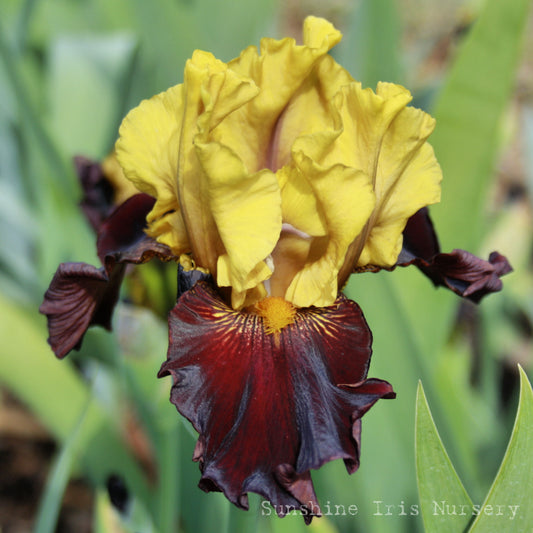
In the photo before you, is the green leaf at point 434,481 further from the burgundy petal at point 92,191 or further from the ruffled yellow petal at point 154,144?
the burgundy petal at point 92,191

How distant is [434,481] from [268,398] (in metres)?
0.20

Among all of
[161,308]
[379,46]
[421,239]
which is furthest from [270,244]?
[379,46]

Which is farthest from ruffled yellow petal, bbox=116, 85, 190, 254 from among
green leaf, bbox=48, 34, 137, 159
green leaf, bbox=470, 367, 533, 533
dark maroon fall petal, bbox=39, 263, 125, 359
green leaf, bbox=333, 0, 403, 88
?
green leaf, bbox=48, 34, 137, 159

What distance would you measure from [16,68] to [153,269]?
0.46 meters

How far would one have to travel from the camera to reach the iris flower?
0.58 m

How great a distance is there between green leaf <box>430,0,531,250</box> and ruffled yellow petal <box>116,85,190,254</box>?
59 centimetres

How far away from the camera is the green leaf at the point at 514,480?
2.01ft

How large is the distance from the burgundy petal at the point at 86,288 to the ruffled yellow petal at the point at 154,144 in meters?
0.08

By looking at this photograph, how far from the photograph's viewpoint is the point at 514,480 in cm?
62

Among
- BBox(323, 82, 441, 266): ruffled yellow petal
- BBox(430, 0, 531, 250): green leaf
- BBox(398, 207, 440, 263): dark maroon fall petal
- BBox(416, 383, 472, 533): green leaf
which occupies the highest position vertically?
BBox(430, 0, 531, 250): green leaf

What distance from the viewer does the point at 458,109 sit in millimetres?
1109

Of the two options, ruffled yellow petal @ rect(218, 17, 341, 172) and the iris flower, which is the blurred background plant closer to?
the iris flower

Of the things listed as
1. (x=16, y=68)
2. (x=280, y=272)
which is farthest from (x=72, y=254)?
(x=280, y=272)

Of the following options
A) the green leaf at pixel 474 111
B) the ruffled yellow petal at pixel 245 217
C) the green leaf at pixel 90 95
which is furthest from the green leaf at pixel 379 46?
the ruffled yellow petal at pixel 245 217
